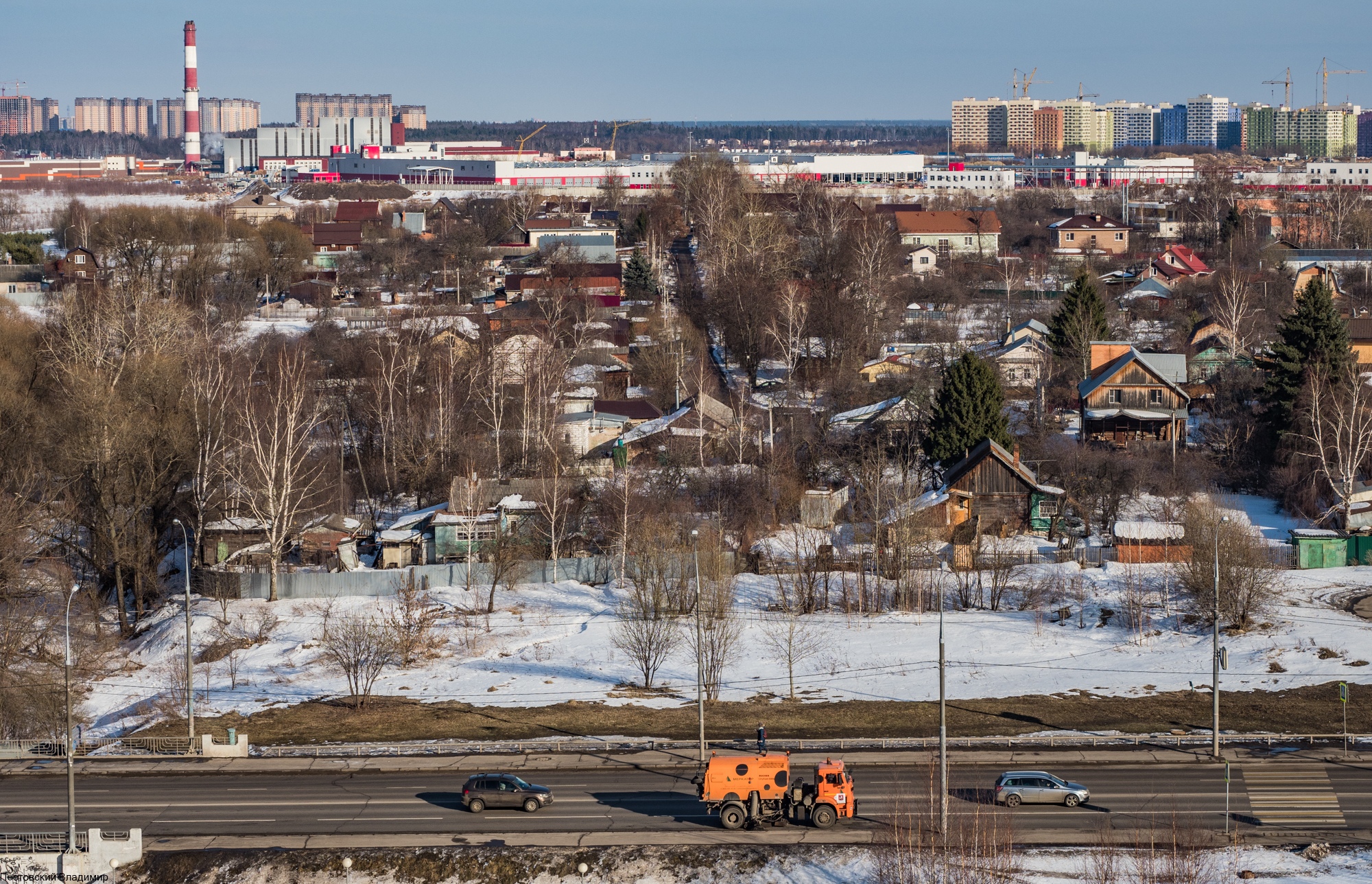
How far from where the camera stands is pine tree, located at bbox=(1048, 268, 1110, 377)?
45.9 m

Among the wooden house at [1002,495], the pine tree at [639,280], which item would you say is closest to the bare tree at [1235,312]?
the wooden house at [1002,495]

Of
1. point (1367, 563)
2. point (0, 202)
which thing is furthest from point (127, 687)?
point (0, 202)

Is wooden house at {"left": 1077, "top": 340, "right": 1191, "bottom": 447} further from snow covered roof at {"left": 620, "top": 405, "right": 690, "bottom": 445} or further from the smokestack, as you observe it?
the smokestack

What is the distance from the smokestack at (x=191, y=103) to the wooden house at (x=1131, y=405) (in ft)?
456

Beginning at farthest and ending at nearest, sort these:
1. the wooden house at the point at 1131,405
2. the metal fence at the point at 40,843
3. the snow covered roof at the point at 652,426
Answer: the wooden house at the point at 1131,405 → the snow covered roof at the point at 652,426 → the metal fence at the point at 40,843

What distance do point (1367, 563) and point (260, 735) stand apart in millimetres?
22287

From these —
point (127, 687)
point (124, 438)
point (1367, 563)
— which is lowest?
point (127, 687)

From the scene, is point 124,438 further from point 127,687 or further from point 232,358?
point 232,358

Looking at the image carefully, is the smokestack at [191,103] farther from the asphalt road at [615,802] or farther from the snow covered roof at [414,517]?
the asphalt road at [615,802]

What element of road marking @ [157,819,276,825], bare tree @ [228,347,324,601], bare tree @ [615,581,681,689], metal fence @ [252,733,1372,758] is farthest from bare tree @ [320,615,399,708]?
road marking @ [157,819,276,825]

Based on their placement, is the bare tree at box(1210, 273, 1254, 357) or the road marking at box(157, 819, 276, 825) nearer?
the road marking at box(157, 819, 276, 825)

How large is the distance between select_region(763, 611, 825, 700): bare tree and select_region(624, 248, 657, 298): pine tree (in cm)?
3560

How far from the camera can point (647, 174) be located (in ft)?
376

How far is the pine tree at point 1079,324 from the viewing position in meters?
45.9
